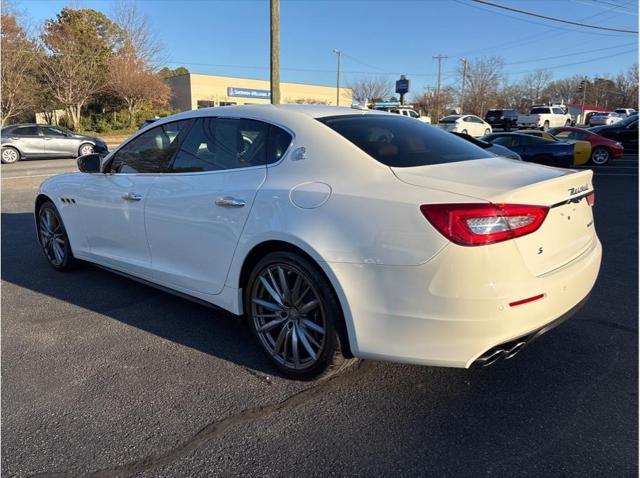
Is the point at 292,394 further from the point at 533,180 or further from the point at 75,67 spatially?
the point at 75,67

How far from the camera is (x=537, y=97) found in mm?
81438

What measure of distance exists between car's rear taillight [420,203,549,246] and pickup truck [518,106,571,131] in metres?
41.2

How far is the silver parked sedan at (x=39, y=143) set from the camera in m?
19.2

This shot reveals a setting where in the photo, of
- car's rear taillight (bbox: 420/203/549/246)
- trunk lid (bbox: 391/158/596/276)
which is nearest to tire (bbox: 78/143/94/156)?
trunk lid (bbox: 391/158/596/276)

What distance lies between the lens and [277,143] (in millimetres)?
3238

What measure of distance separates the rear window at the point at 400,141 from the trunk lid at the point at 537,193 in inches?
5.8

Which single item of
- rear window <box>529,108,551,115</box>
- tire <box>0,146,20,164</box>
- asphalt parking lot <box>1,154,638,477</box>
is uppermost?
rear window <box>529,108,551,115</box>

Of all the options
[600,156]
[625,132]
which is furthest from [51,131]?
[625,132]

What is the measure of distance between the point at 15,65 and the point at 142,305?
3155cm

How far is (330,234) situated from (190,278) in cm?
137

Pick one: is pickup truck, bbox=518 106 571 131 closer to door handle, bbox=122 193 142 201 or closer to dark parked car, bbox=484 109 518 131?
dark parked car, bbox=484 109 518 131

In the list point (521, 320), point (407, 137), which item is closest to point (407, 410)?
point (521, 320)

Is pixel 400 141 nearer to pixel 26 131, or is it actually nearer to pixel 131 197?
pixel 131 197

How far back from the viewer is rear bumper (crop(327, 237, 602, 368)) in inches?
93.7
